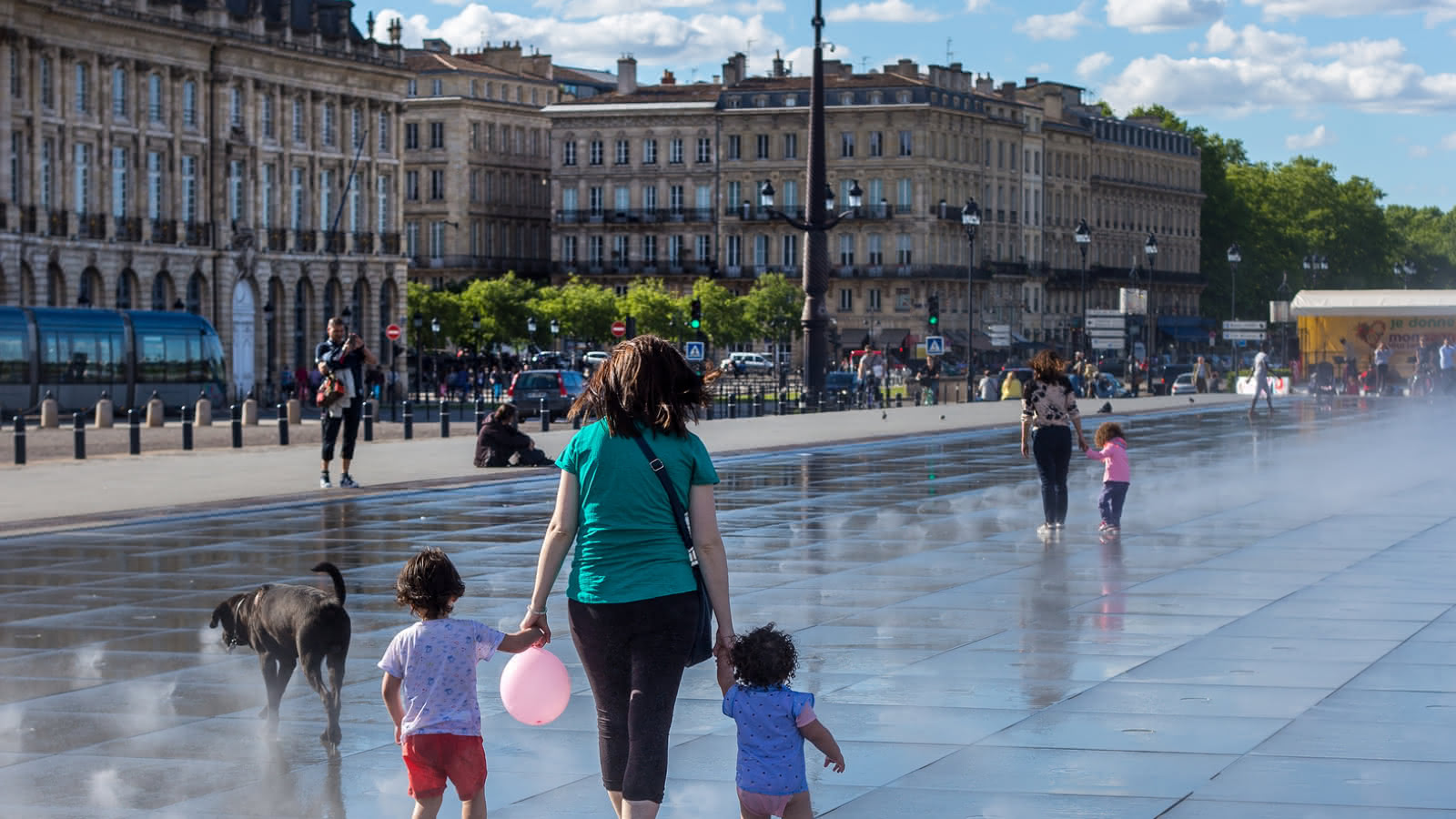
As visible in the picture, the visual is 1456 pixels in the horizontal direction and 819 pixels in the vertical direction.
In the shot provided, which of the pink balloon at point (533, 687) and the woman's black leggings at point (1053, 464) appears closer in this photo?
the pink balloon at point (533, 687)

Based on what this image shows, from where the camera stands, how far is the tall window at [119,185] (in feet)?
245

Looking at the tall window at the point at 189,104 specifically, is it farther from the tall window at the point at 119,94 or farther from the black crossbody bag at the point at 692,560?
the black crossbody bag at the point at 692,560

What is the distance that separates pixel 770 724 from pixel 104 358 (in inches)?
Result: 2122

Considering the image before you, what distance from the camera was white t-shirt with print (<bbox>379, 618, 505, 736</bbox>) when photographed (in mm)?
7379

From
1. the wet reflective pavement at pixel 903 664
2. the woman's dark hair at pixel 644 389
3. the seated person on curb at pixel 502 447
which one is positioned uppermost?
the woman's dark hair at pixel 644 389

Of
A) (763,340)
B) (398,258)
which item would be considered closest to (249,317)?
(398,258)

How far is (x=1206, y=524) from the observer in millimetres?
21375

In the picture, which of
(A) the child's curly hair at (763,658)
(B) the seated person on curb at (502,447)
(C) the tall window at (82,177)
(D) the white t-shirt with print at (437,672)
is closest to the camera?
(A) the child's curly hair at (763,658)

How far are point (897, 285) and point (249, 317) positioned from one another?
5286cm

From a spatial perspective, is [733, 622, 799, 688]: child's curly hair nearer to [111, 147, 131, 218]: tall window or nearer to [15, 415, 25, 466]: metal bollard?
[15, 415, 25, 466]: metal bollard

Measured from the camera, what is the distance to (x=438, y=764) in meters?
7.41

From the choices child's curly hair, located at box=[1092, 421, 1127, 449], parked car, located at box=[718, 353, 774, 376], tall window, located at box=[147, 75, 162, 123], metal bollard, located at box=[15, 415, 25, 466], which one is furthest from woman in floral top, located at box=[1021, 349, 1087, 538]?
parked car, located at box=[718, 353, 774, 376]

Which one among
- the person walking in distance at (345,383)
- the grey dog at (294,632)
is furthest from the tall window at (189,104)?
the grey dog at (294,632)

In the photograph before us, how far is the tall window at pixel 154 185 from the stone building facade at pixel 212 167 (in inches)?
2.7
